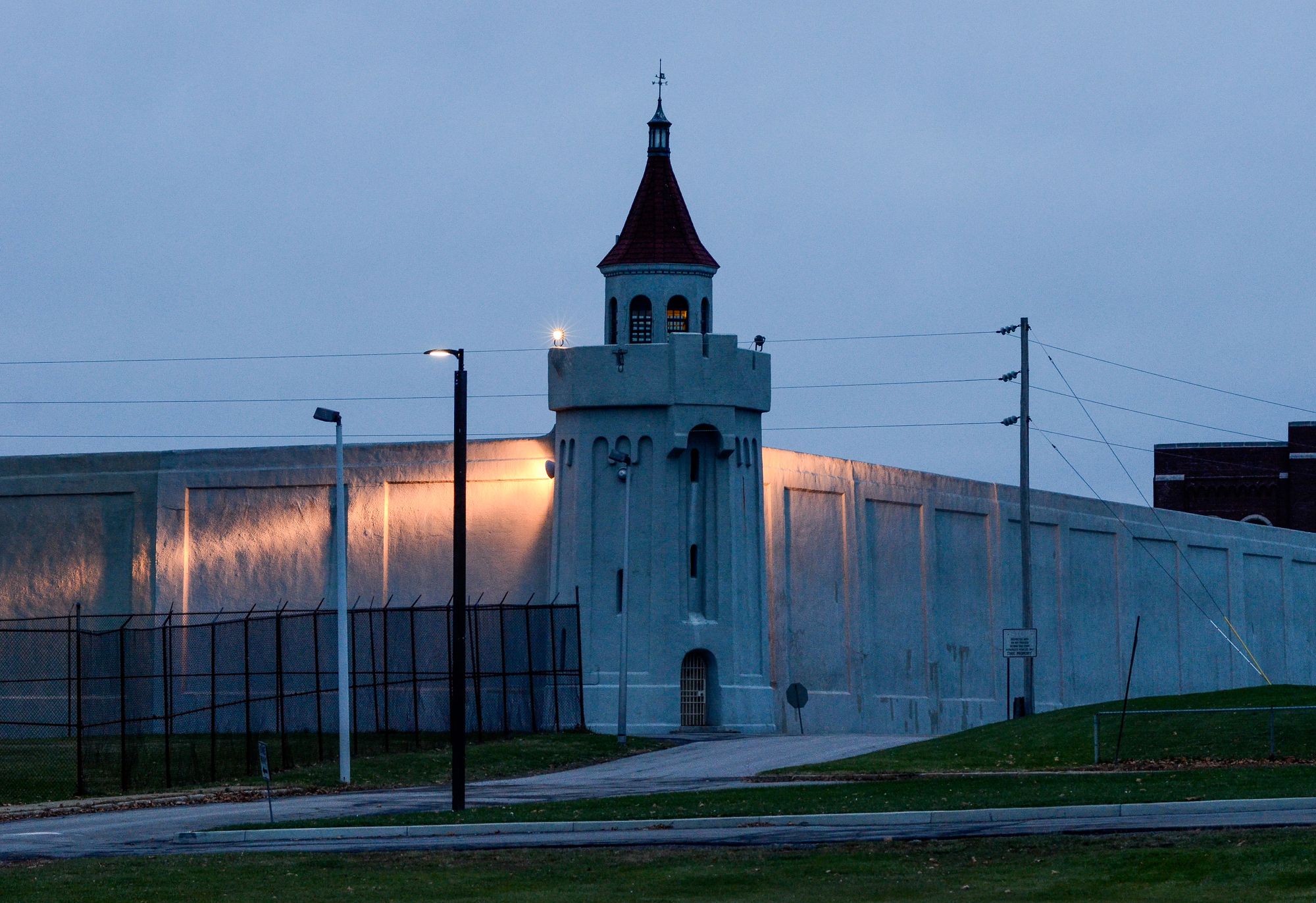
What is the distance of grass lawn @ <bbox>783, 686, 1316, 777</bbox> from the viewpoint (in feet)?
121

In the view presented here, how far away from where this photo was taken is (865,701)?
56719 millimetres

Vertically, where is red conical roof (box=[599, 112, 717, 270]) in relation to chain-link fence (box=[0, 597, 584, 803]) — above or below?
above

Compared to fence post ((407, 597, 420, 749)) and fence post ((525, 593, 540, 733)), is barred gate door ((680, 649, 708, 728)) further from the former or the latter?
fence post ((407, 597, 420, 749))

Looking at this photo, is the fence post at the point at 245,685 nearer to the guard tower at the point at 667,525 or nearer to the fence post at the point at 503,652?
the fence post at the point at 503,652

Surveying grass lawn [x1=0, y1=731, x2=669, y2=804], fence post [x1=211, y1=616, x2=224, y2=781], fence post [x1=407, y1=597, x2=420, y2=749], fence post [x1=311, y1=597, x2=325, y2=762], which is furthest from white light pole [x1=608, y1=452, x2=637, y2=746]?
fence post [x1=211, y1=616, x2=224, y2=781]

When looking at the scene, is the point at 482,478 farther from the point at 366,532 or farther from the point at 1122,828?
the point at 1122,828

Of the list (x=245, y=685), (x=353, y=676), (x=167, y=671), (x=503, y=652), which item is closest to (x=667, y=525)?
(x=503, y=652)

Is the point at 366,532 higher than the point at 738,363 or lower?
lower

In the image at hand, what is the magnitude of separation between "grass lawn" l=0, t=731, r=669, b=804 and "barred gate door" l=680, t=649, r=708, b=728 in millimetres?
3034

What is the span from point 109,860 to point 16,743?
34253 millimetres

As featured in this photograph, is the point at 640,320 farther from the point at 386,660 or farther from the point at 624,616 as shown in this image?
the point at 386,660

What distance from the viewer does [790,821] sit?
24500mm

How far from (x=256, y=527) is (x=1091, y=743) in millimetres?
27504

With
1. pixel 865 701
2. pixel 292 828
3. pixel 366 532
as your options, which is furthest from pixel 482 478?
pixel 292 828
